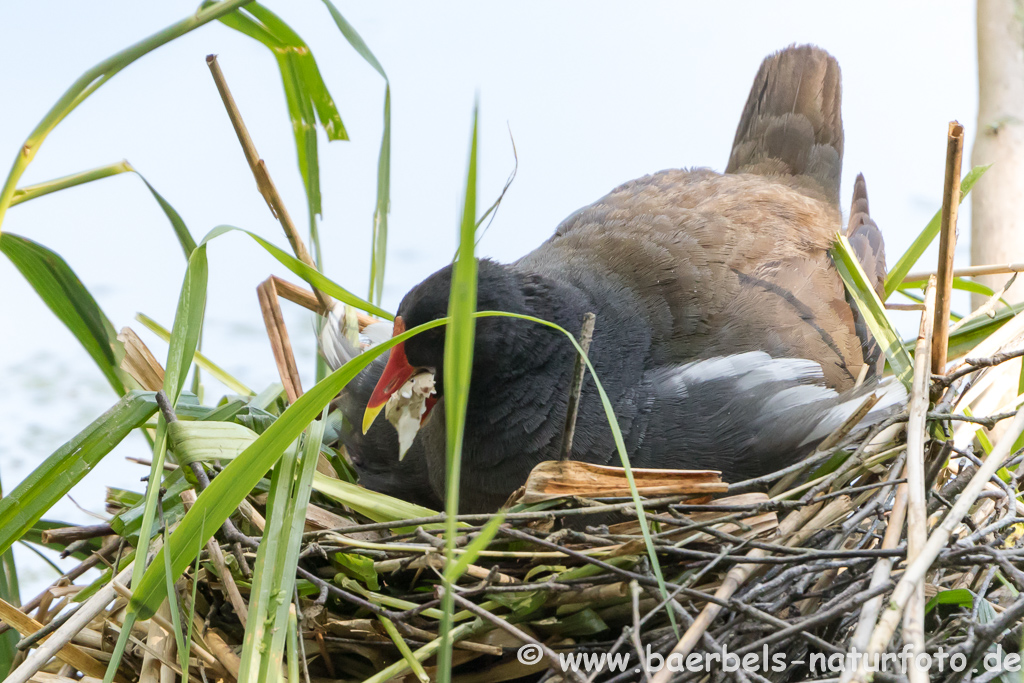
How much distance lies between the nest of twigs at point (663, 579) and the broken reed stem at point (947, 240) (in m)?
0.04

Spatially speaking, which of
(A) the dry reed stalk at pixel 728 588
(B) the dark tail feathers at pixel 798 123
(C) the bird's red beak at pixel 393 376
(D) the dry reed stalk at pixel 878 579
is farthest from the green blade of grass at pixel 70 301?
(B) the dark tail feathers at pixel 798 123

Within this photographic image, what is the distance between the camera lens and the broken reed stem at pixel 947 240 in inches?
31.5

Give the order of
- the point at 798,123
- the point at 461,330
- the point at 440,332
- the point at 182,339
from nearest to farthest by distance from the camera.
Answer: the point at 461,330 < the point at 182,339 < the point at 440,332 < the point at 798,123

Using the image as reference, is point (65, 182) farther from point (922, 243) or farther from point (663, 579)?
point (922, 243)

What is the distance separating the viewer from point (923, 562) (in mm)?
675

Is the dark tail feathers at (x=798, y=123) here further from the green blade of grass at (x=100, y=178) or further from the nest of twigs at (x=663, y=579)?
the green blade of grass at (x=100, y=178)

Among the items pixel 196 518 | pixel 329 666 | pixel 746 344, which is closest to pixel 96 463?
pixel 196 518

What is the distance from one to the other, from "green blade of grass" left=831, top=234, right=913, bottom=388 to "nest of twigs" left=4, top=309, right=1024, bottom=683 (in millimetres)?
72

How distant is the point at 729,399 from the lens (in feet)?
3.88

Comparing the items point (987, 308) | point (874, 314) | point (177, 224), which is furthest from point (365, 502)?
point (987, 308)

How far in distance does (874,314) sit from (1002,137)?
0.52 metres

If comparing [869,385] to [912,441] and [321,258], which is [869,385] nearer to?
[912,441]

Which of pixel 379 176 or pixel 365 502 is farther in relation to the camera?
pixel 379 176

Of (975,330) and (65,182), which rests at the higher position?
(65,182)
